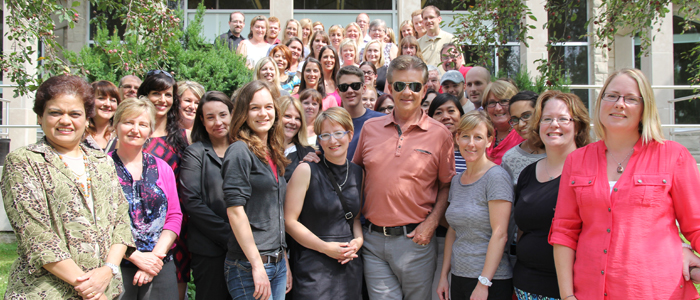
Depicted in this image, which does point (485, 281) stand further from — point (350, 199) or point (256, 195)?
point (256, 195)

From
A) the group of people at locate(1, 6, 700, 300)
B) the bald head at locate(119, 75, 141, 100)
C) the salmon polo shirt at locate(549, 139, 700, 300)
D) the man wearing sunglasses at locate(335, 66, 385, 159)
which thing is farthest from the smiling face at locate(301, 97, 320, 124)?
the salmon polo shirt at locate(549, 139, 700, 300)

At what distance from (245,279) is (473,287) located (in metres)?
1.55

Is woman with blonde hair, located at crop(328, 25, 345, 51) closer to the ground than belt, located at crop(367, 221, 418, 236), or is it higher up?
higher up

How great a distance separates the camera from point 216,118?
146 inches

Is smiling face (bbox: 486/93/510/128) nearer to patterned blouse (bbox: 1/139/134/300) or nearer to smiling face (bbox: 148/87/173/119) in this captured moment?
smiling face (bbox: 148/87/173/119)

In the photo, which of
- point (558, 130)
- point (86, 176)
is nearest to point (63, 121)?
point (86, 176)

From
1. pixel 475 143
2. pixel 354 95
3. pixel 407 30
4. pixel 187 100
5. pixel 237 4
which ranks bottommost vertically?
pixel 475 143

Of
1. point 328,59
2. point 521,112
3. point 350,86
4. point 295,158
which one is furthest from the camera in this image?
point 328,59

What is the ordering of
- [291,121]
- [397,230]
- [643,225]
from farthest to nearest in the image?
1. [291,121]
2. [397,230]
3. [643,225]

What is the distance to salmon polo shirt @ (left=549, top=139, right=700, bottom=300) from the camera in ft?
7.68

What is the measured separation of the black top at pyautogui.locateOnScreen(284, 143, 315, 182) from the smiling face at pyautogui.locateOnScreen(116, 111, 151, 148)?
1.11 m

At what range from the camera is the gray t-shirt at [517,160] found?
3.45 meters

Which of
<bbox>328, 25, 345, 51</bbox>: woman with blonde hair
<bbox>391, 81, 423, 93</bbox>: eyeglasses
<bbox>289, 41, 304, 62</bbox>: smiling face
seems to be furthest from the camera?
<bbox>328, 25, 345, 51</bbox>: woman with blonde hair

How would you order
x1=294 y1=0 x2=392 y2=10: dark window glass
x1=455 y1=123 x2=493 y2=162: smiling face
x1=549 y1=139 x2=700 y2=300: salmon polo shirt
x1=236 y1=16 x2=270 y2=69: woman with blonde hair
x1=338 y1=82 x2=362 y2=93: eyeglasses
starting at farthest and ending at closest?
x1=294 y1=0 x2=392 y2=10: dark window glass, x1=236 y1=16 x2=270 y2=69: woman with blonde hair, x1=338 y1=82 x2=362 y2=93: eyeglasses, x1=455 y1=123 x2=493 y2=162: smiling face, x1=549 y1=139 x2=700 y2=300: salmon polo shirt
